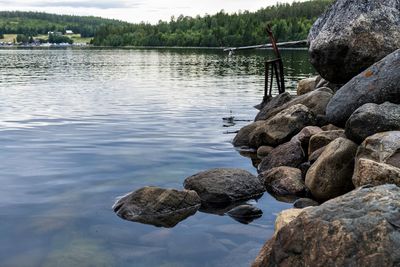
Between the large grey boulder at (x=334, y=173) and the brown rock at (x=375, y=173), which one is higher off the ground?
the brown rock at (x=375, y=173)

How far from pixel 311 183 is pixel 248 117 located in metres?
16.5

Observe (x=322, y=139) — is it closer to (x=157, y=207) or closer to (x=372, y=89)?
(x=372, y=89)

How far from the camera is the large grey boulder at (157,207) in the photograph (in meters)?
12.3

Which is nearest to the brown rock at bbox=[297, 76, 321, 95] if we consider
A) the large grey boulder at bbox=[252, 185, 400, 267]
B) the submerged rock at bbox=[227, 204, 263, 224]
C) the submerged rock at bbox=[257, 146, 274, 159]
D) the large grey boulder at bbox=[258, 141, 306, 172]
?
the submerged rock at bbox=[257, 146, 274, 159]

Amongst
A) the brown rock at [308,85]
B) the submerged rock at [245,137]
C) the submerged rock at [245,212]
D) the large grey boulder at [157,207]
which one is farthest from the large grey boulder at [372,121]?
the brown rock at [308,85]

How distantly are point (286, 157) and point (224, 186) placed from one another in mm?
3397

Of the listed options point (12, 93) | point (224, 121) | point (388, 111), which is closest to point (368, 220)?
point (388, 111)

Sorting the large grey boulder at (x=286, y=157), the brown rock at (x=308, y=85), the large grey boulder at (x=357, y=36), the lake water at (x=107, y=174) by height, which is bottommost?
the lake water at (x=107, y=174)

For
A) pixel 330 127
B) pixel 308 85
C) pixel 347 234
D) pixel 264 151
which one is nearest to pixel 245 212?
pixel 347 234

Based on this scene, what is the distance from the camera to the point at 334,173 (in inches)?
520

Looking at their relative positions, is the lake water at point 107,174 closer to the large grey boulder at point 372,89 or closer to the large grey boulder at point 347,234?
the large grey boulder at point 347,234

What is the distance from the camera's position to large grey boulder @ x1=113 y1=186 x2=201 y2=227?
40.4 ft

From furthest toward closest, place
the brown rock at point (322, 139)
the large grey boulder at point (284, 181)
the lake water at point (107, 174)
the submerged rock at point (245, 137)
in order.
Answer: the submerged rock at point (245, 137), the brown rock at point (322, 139), the large grey boulder at point (284, 181), the lake water at point (107, 174)

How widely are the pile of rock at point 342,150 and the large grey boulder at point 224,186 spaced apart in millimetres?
808
